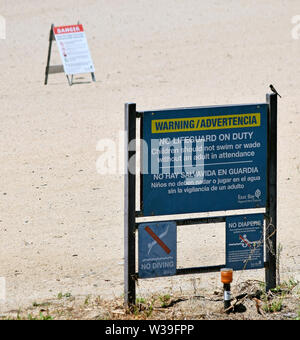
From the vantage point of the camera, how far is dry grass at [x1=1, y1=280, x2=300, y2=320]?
6.11m

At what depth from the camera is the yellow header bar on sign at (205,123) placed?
6.18 meters

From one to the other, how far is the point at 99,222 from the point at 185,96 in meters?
6.11

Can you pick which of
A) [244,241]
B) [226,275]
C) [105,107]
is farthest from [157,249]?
[105,107]

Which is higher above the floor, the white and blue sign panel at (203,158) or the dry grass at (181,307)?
the white and blue sign panel at (203,158)

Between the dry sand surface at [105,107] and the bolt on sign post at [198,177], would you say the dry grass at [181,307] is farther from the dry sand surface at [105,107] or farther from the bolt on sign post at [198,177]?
the dry sand surface at [105,107]

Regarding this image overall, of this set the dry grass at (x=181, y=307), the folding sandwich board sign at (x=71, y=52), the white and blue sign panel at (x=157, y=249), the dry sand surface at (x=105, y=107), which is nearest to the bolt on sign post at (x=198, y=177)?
the white and blue sign panel at (x=157, y=249)

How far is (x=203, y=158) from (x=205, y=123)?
0.28m

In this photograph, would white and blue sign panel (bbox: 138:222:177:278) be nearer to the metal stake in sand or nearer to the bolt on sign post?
the bolt on sign post

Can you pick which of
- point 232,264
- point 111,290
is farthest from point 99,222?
point 232,264

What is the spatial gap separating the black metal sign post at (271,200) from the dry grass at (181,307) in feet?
0.61

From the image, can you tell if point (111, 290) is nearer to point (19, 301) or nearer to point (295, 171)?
point (19, 301)

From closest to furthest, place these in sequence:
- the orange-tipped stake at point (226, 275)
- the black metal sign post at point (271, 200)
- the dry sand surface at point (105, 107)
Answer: the orange-tipped stake at point (226, 275) < the black metal sign post at point (271, 200) < the dry sand surface at point (105, 107)
